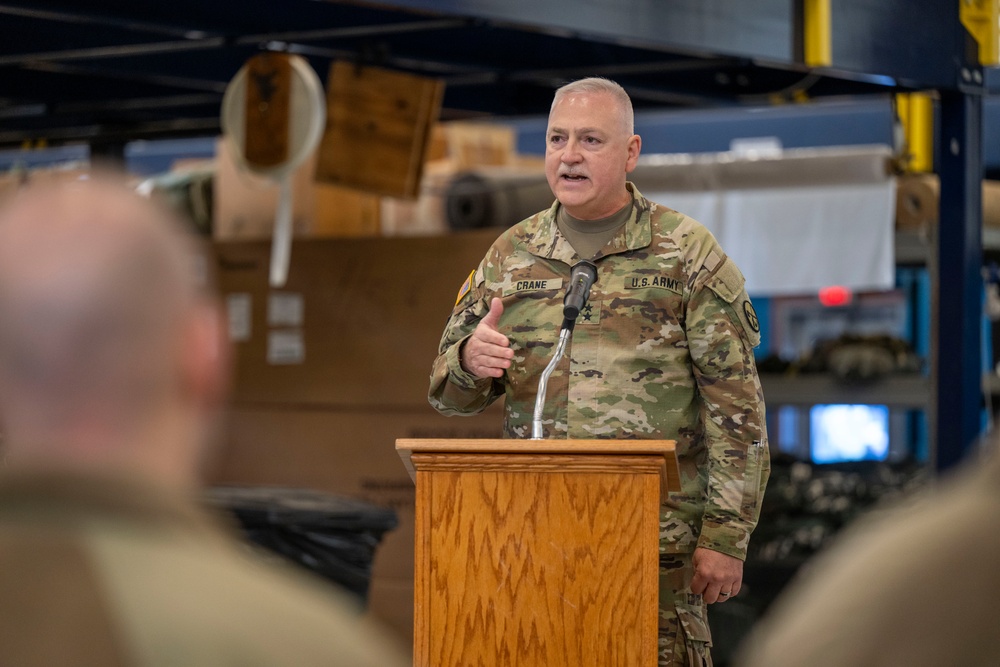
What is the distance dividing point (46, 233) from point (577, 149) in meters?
2.34

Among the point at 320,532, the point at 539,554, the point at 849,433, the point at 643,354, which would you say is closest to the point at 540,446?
the point at 539,554

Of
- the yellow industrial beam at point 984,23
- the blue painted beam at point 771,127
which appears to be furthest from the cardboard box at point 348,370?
the blue painted beam at point 771,127

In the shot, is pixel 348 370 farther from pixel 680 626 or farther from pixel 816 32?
pixel 680 626

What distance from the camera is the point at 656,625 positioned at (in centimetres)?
293

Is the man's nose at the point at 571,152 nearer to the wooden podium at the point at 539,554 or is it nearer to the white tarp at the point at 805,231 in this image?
the wooden podium at the point at 539,554

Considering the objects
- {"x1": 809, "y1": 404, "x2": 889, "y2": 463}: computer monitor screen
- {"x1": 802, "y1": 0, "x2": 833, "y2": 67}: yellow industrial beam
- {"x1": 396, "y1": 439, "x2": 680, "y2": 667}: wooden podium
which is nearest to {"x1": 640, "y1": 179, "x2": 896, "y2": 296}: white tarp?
{"x1": 802, "y1": 0, "x2": 833, "y2": 67}: yellow industrial beam

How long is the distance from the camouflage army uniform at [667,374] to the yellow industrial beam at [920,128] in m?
3.82

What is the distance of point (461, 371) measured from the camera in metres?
3.34

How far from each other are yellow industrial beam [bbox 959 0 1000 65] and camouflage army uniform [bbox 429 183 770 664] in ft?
10.6

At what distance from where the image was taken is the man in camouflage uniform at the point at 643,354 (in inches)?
129

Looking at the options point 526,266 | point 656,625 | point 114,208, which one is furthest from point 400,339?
point 114,208

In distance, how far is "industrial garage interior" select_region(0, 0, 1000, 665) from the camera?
576 centimetres

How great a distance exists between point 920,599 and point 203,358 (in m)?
0.54

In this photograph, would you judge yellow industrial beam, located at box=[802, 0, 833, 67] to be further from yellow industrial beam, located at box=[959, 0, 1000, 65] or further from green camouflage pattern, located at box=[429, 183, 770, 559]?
green camouflage pattern, located at box=[429, 183, 770, 559]
